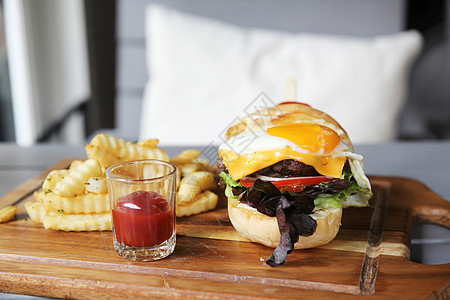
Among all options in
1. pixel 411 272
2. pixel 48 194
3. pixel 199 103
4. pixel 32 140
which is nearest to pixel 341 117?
pixel 199 103

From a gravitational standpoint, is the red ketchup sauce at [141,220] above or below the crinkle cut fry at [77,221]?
above

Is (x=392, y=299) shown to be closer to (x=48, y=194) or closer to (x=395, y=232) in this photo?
(x=395, y=232)

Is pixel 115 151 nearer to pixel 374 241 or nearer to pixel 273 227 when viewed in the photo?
pixel 273 227

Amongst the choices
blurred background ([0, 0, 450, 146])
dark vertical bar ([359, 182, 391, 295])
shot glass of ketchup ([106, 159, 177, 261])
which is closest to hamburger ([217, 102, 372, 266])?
dark vertical bar ([359, 182, 391, 295])

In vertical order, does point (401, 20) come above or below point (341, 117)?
above

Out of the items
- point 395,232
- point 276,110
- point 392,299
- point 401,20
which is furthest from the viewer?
point 401,20

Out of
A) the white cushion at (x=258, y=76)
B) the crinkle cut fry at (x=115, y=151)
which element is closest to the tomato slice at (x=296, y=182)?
the crinkle cut fry at (x=115, y=151)

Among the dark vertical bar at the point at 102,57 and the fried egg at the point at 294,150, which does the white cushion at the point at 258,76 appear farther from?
the dark vertical bar at the point at 102,57

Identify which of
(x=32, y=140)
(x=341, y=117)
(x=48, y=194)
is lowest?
(x=32, y=140)
